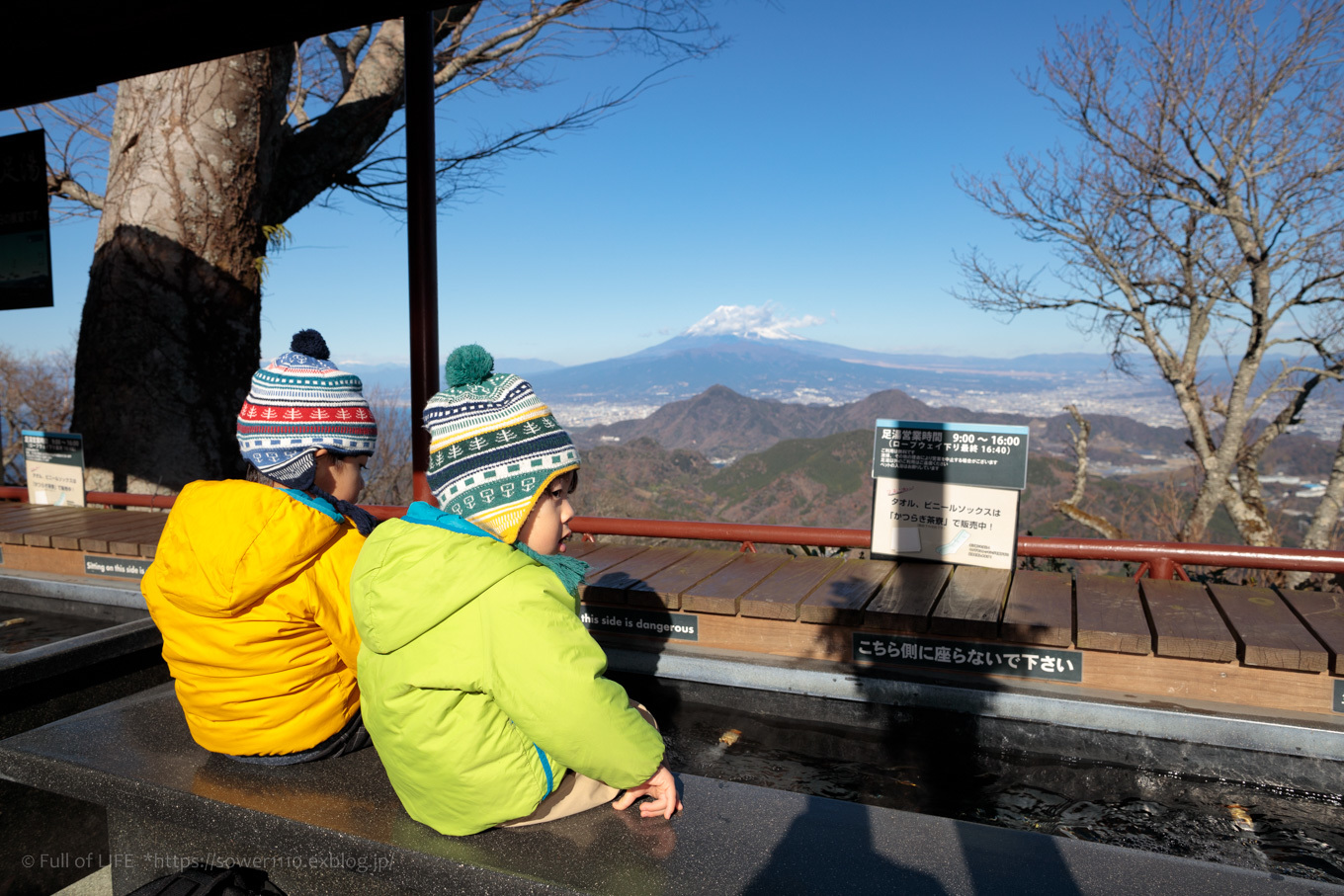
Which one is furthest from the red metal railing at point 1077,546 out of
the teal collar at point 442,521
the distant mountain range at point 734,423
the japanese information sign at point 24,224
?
the distant mountain range at point 734,423

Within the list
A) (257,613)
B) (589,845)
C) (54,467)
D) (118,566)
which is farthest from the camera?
(54,467)

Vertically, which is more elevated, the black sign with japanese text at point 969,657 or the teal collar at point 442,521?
the teal collar at point 442,521

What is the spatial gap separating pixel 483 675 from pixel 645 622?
2.06m

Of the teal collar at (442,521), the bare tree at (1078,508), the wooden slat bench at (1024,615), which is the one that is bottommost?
the bare tree at (1078,508)

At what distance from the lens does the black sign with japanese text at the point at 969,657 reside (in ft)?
9.50

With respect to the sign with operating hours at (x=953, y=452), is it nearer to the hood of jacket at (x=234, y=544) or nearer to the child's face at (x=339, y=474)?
the child's face at (x=339, y=474)

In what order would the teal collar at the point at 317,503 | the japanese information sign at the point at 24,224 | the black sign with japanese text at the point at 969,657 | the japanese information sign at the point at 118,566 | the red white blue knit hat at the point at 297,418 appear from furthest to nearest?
1. the japanese information sign at the point at 118,566
2. the japanese information sign at the point at 24,224
3. the black sign with japanese text at the point at 969,657
4. the red white blue knit hat at the point at 297,418
5. the teal collar at the point at 317,503

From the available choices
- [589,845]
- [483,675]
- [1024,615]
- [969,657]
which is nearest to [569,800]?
[589,845]

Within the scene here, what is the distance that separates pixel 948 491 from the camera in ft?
12.4

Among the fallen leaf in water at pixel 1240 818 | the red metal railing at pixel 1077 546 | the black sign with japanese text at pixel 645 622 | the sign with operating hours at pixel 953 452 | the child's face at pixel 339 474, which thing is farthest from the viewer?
the sign with operating hours at pixel 953 452

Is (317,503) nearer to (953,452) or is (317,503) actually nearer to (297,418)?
(297,418)

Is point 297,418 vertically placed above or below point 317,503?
above

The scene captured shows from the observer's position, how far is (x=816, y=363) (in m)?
170

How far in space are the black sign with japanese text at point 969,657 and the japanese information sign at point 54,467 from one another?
5.88 metres
